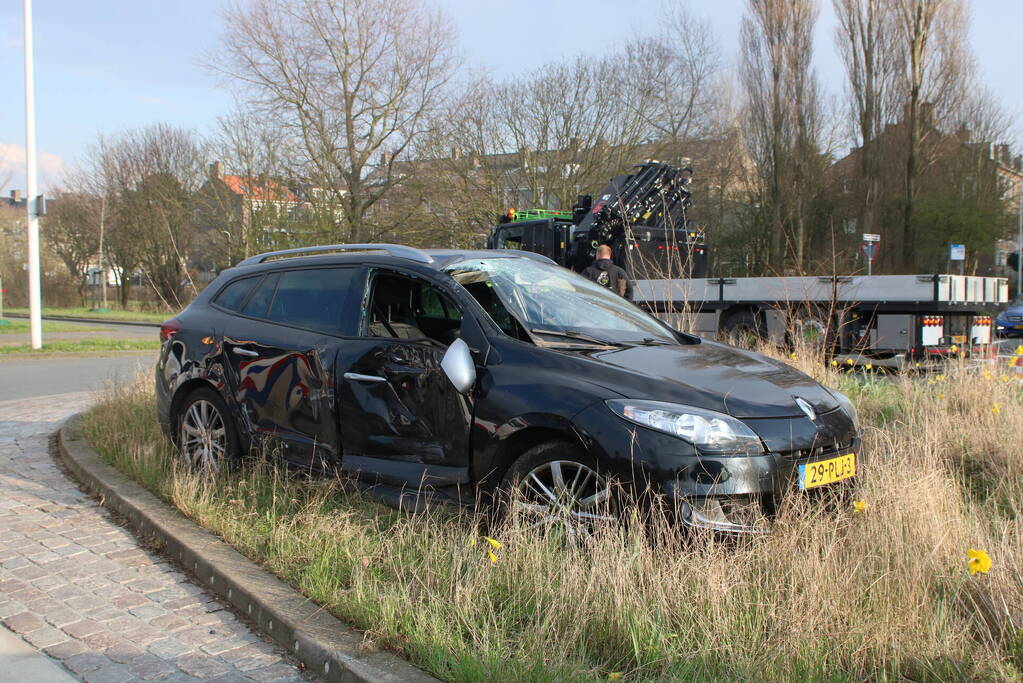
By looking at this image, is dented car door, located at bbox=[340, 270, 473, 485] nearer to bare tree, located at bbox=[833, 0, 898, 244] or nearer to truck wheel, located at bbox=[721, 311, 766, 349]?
truck wheel, located at bbox=[721, 311, 766, 349]

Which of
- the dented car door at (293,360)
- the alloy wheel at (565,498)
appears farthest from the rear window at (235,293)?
the alloy wheel at (565,498)

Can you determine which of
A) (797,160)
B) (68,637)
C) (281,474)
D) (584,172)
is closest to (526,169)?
(584,172)

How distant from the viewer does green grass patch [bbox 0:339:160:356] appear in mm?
16927

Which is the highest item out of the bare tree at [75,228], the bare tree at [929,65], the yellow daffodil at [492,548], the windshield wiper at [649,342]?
the bare tree at [929,65]

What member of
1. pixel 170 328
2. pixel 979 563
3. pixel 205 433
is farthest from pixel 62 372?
pixel 979 563

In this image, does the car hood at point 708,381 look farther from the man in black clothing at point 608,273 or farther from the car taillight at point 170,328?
the man in black clothing at point 608,273

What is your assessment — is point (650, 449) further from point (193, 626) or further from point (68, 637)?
point (68, 637)

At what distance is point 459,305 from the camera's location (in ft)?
14.5

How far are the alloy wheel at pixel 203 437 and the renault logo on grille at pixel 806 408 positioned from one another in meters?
3.45

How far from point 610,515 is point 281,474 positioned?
2.28 m

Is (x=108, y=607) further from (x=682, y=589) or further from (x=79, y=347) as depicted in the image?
(x=79, y=347)

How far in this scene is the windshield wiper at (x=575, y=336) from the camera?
434cm

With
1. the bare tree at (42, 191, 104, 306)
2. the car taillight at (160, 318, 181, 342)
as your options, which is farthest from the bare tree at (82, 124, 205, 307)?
the car taillight at (160, 318, 181, 342)

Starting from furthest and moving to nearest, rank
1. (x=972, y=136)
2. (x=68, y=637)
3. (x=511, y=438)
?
(x=972, y=136) → (x=511, y=438) → (x=68, y=637)
